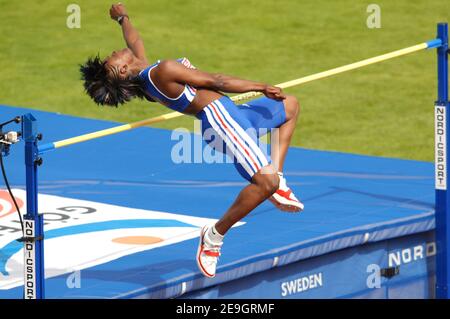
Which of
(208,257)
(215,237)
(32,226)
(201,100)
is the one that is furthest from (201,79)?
(32,226)

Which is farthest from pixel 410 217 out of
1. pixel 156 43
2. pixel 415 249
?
pixel 156 43

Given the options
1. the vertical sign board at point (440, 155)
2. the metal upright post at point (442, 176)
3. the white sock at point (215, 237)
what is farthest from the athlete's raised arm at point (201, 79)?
the vertical sign board at point (440, 155)

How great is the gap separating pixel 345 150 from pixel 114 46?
4.12 m

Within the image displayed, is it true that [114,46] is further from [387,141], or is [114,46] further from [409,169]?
[409,169]

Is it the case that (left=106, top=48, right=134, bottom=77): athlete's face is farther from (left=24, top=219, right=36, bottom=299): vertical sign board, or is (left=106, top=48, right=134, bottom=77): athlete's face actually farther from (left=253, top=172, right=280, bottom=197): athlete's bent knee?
(left=24, top=219, right=36, bottom=299): vertical sign board

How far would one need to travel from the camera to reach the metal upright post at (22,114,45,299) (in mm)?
7348

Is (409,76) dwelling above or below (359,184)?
above

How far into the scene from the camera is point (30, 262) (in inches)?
292

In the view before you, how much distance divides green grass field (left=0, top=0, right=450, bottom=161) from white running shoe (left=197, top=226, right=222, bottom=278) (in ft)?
18.6

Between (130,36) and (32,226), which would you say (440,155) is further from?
(32,226)

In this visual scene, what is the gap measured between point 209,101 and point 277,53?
8213 millimetres
